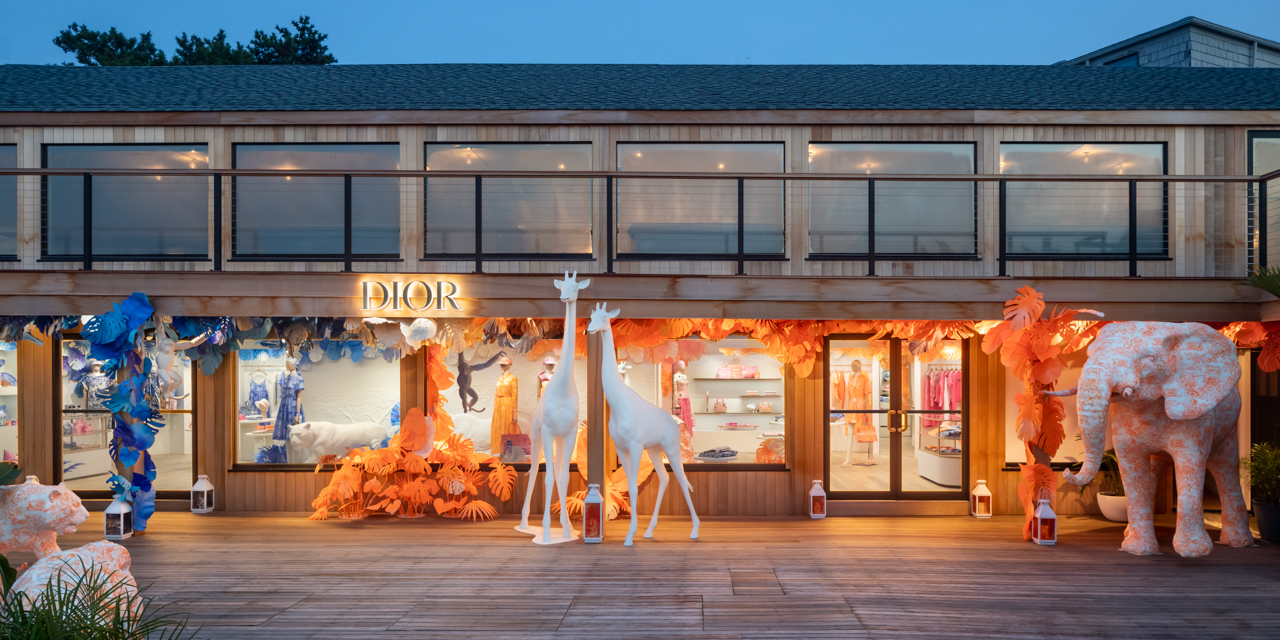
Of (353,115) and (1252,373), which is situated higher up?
(353,115)

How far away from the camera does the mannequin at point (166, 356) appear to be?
823 centimetres

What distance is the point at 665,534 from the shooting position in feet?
26.8

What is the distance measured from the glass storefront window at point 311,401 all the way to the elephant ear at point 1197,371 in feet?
26.8

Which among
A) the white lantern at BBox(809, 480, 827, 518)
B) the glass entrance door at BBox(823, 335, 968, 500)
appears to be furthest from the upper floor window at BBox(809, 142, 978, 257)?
the white lantern at BBox(809, 480, 827, 518)

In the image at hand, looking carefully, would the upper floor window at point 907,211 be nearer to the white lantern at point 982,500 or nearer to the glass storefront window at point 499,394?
the white lantern at point 982,500

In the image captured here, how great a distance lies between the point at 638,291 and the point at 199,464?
5.95m

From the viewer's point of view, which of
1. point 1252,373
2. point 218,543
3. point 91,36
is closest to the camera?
point 218,543

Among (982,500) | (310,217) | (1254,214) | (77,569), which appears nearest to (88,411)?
(310,217)

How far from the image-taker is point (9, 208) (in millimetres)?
9422

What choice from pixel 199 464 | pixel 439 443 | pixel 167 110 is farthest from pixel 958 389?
pixel 167 110

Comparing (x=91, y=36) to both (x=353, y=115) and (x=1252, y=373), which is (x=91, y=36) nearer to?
(x=353, y=115)

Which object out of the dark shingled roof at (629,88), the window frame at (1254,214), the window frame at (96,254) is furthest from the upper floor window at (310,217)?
the window frame at (1254,214)

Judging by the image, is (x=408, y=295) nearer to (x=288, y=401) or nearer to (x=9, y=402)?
(x=288, y=401)

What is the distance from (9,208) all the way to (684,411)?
8.53 meters
